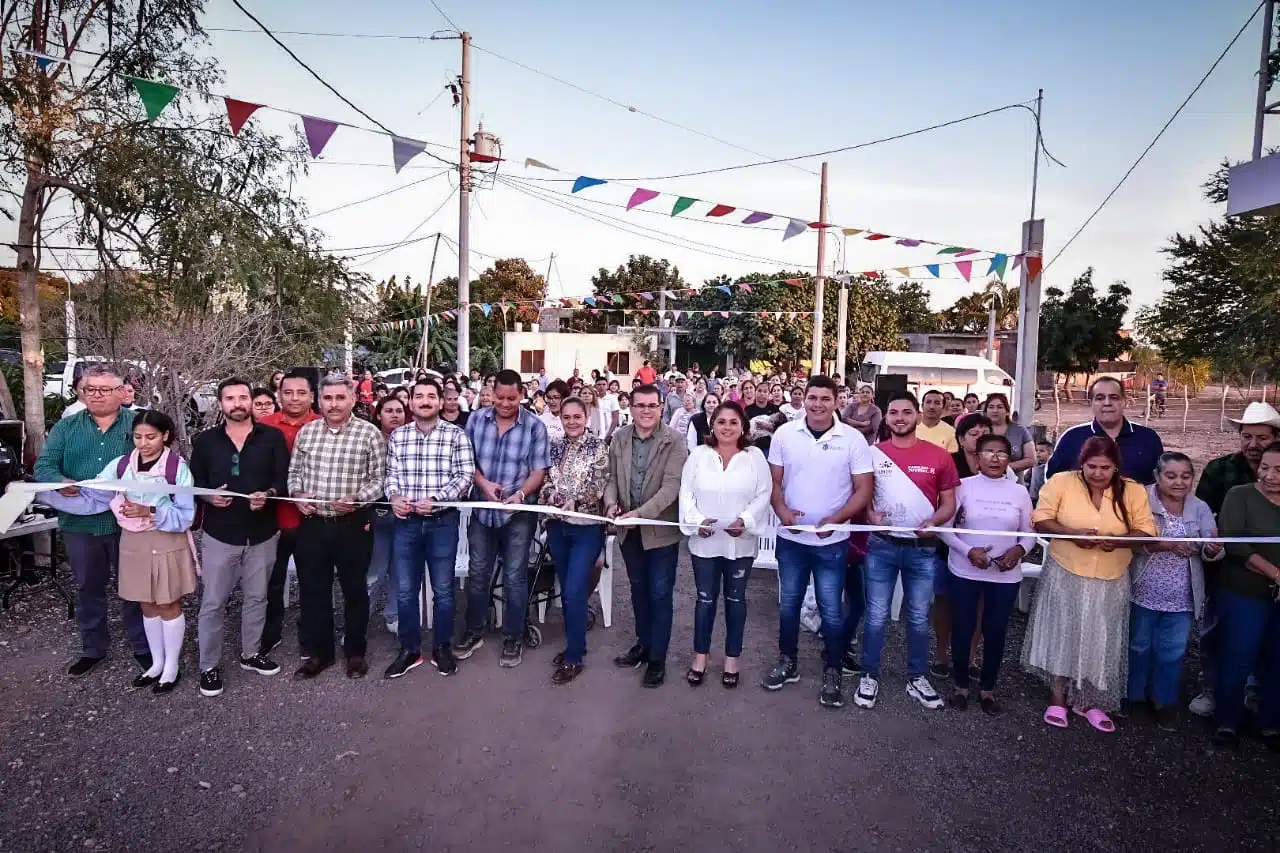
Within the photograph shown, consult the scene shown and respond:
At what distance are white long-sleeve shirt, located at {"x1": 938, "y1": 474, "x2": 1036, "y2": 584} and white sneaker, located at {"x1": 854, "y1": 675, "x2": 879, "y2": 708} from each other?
30.8 inches

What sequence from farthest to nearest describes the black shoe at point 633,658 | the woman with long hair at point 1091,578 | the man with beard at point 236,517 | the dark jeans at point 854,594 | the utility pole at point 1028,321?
the utility pole at point 1028,321
the black shoe at point 633,658
the dark jeans at point 854,594
the man with beard at point 236,517
the woman with long hair at point 1091,578

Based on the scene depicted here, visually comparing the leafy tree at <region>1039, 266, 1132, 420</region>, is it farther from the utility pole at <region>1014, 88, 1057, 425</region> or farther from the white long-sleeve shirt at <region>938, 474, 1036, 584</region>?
the white long-sleeve shirt at <region>938, 474, 1036, 584</region>

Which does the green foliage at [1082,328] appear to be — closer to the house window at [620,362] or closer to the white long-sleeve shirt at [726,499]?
the house window at [620,362]

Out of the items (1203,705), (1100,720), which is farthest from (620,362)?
(1100,720)

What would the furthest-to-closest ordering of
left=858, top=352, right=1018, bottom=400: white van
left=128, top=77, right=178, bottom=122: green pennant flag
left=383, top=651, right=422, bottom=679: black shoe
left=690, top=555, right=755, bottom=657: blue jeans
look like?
left=858, top=352, right=1018, bottom=400: white van → left=128, top=77, right=178, bottom=122: green pennant flag → left=383, top=651, right=422, bottom=679: black shoe → left=690, top=555, right=755, bottom=657: blue jeans

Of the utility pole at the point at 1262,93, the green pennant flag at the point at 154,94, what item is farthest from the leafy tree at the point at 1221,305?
the green pennant flag at the point at 154,94

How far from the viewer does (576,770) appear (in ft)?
11.6

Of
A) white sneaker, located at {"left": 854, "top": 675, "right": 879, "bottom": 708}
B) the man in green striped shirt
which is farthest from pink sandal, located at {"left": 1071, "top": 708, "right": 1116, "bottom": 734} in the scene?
the man in green striped shirt

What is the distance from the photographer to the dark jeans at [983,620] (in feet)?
13.7

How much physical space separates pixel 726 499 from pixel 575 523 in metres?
0.92

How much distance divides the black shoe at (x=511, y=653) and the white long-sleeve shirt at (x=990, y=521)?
265cm

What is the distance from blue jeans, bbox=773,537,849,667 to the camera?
4.34 metres

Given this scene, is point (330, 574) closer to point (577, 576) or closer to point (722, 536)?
point (577, 576)

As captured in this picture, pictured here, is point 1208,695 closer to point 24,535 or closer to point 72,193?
point 24,535
